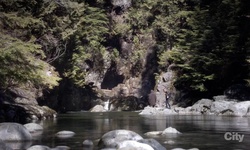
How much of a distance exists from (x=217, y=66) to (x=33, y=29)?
46.5 feet

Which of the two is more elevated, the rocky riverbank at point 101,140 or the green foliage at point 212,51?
the green foliage at point 212,51

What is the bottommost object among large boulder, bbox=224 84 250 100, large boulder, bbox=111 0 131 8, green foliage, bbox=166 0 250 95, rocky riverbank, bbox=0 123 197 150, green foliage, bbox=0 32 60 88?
rocky riverbank, bbox=0 123 197 150

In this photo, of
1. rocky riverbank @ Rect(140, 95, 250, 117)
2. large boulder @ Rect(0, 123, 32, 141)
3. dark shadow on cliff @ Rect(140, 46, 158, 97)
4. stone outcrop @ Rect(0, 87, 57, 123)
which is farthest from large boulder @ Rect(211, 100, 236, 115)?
large boulder @ Rect(0, 123, 32, 141)

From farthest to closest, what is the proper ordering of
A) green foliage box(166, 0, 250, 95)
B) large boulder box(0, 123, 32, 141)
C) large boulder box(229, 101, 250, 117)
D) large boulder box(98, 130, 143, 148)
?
green foliage box(166, 0, 250, 95)
large boulder box(229, 101, 250, 117)
large boulder box(0, 123, 32, 141)
large boulder box(98, 130, 143, 148)

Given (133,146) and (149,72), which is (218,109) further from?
(133,146)

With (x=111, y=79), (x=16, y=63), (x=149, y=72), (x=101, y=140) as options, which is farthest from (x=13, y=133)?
(x=111, y=79)

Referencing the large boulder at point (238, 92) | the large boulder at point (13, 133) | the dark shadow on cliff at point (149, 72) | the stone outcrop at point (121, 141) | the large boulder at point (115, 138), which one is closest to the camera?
the stone outcrop at point (121, 141)

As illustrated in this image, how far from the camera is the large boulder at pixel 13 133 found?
35.0ft

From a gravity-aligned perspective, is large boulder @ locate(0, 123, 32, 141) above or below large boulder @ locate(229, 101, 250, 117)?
below

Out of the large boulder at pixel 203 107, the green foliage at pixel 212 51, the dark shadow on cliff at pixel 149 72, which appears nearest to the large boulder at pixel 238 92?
the green foliage at pixel 212 51

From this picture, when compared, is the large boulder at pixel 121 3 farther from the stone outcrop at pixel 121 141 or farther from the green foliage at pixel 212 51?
the stone outcrop at pixel 121 141

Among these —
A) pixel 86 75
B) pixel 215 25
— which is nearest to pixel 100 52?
pixel 86 75

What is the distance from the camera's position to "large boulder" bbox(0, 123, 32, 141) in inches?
420

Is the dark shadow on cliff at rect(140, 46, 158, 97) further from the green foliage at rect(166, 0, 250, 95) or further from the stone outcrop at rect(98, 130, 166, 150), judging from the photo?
the stone outcrop at rect(98, 130, 166, 150)
